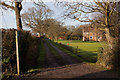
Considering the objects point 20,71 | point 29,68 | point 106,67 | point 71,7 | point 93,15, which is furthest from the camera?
point 93,15

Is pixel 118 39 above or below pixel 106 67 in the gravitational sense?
above

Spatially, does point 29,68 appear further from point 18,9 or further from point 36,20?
point 36,20

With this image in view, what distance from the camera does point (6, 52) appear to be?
5195mm

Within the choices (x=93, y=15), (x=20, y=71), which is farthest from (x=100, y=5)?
(x=20, y=71)

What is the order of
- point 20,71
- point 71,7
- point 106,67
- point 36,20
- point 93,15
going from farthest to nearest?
point 36,20 < point 93,15 < point 71,7 < point 106,67 < point 20,71

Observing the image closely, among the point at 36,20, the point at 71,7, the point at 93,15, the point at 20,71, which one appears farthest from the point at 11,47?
the point at 36,20

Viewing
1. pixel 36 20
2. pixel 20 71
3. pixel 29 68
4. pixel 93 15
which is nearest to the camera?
pixel 20 71

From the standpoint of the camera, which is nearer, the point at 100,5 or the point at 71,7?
the point at 100,5

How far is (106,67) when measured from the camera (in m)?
6.80

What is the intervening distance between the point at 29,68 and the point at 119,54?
5.25 meters

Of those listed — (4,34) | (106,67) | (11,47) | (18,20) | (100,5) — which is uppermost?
(100,5)

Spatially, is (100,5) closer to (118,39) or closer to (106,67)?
(118,39)

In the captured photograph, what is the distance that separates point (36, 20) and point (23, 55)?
29.4 metres

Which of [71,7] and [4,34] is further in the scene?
[71,7]
